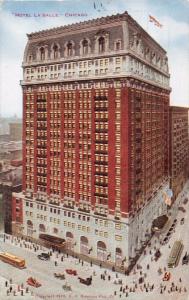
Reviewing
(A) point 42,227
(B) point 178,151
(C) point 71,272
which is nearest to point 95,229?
(C) point 71,272

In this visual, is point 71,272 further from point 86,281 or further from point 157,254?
point 157,254

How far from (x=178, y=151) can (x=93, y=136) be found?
36.3ft

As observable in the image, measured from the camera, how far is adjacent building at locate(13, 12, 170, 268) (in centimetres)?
2858

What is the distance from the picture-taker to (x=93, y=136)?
3078cm

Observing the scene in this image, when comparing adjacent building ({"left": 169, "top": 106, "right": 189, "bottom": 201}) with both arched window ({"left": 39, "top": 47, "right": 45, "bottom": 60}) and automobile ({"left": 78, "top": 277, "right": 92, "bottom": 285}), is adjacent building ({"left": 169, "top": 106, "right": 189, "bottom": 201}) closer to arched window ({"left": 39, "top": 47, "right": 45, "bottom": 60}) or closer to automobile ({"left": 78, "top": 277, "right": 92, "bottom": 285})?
automobile ({"left": 78, "top": 277, "right": 92, "bottom": 285})

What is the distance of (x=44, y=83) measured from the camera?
31.4 m

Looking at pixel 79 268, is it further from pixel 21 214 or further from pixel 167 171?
pixel 167 171

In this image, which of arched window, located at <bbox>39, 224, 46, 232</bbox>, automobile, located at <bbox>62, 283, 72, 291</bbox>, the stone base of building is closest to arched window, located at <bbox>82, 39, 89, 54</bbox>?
the stone base of building

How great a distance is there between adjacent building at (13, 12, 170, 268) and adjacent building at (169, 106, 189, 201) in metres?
1.68

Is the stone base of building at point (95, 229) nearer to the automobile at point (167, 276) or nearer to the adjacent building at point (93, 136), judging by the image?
the adjacent building at point (93, 136)

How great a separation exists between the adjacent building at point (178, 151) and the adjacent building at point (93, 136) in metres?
1.68

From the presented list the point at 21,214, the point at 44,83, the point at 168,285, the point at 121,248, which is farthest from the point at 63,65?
the point at 168,285

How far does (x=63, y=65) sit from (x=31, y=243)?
1498 cm

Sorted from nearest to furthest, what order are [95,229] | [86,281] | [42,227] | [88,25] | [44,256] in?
[88,25] < [86,281] < [44,256] < [95,229] < [42,227]
